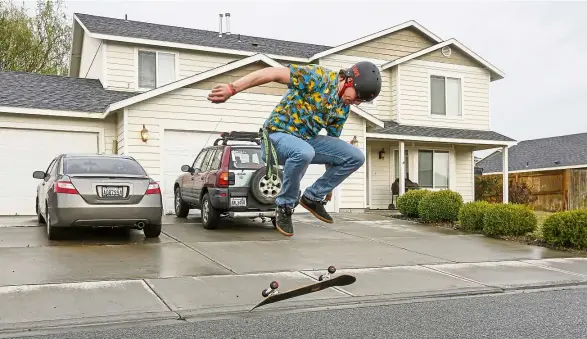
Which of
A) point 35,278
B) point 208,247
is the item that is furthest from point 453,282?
point 35,278

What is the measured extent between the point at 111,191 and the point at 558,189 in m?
21.8

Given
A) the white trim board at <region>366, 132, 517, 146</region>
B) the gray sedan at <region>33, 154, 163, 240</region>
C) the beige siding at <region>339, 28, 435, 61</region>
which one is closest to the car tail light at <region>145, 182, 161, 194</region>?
the gray sedan at <region>33, 154, 163, 240</region>

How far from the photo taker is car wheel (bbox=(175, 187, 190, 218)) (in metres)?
14.2

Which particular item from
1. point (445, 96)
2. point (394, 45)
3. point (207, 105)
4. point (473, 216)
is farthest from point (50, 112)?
point (445, 96)

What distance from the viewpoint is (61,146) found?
602 inches

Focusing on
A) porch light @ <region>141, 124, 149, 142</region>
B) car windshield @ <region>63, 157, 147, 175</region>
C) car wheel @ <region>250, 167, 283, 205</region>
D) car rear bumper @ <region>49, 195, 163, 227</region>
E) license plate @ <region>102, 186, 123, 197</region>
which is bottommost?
car rear bumper @ <region>49, 195, 163, 227</region>

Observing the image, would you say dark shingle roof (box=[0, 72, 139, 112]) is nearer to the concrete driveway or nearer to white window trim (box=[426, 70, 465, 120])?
the concrete driveway

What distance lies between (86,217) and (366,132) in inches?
440

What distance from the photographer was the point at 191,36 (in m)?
19.8

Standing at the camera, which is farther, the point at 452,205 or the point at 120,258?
the point at 452,205

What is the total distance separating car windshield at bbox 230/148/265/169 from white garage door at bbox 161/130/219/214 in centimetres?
424

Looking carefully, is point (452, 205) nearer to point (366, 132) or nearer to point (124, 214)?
point (366, 132)

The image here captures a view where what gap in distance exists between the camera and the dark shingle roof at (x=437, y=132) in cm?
1961

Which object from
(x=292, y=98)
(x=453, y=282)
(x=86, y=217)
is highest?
(x=292, y=98)
